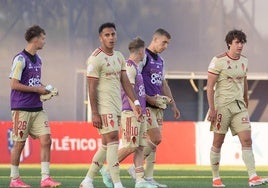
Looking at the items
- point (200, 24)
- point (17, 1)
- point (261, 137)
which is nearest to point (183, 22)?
point (200, 24)

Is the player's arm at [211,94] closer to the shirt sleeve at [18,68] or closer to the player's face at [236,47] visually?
the player's face at [236,47]

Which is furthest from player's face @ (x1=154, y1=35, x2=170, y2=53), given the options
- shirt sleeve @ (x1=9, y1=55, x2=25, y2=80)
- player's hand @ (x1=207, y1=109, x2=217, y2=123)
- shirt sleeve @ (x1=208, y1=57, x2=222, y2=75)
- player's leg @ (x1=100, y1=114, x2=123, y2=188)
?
player's leg @ (x1=100, y1=114, x2=123, y2=188)

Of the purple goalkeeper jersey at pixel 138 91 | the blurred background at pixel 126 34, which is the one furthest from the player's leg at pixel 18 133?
the blurred background at pixel 126 34

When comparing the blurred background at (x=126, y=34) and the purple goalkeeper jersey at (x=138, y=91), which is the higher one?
the blurred background at (x=126, y=34)

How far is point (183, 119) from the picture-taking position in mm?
33156

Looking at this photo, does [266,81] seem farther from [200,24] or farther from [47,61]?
[47,61]

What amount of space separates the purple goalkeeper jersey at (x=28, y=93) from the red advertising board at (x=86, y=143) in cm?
1082

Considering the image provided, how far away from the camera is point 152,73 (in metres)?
14.3

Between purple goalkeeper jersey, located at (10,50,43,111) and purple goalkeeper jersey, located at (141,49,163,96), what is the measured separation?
1.64 meters

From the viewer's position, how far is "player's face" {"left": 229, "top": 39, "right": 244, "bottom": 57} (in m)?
13.7

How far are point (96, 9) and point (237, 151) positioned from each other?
945 cm

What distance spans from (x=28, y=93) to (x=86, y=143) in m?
11.3

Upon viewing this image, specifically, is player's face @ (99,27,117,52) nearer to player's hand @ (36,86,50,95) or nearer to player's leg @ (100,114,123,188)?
player's leg @ (100,114,123,188)

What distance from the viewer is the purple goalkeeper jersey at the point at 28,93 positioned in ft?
44.1
